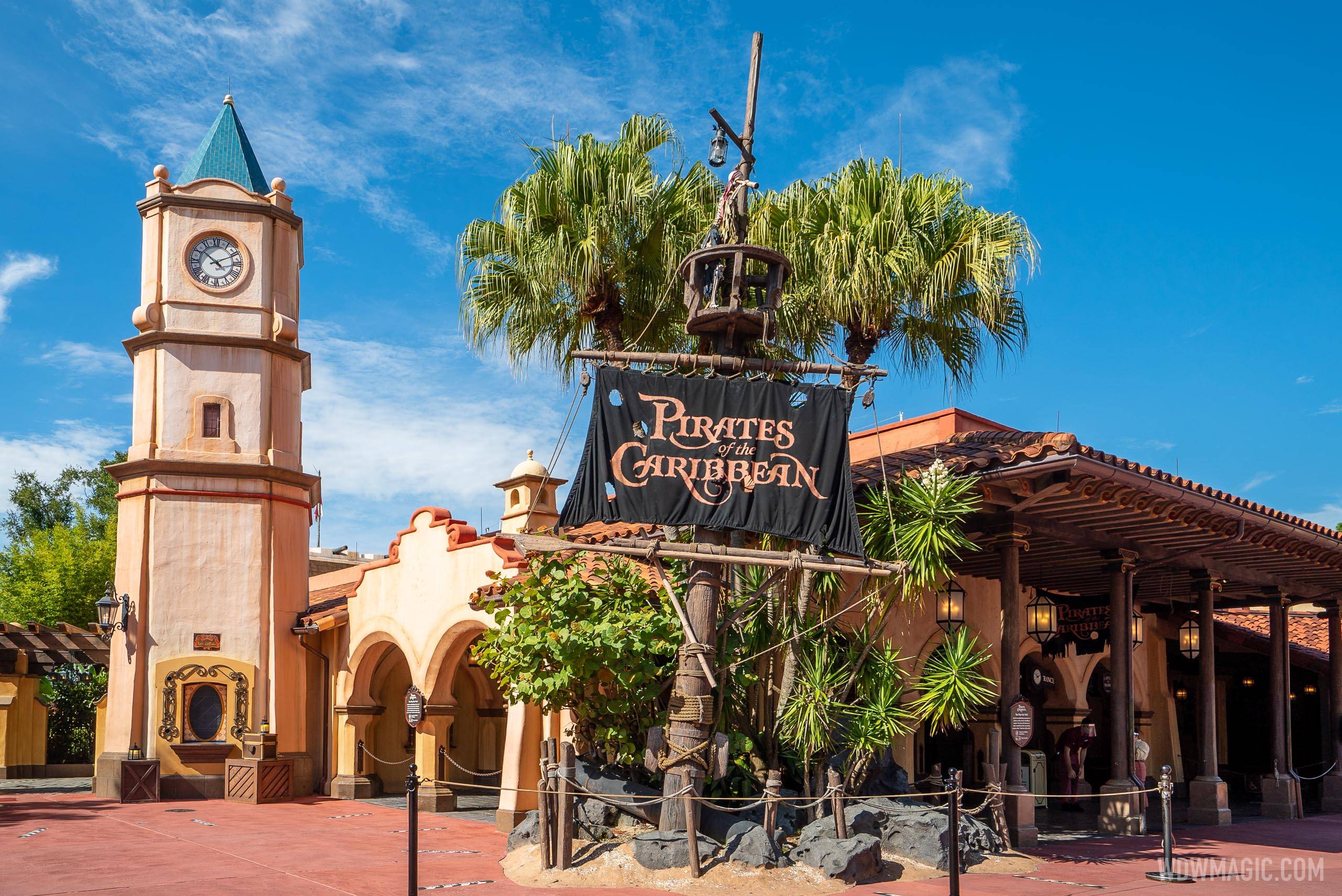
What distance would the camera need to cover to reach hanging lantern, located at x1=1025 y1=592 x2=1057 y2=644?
15.6 metres

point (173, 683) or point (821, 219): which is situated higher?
point (821, 219)

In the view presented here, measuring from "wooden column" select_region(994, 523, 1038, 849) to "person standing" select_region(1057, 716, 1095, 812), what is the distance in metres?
5.23

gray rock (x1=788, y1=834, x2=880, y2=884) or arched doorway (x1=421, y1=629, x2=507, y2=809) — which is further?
arched doorway (x1=421, y1=629, x2=507, y2=809)

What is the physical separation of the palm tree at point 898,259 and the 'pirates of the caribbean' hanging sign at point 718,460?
7.13ft

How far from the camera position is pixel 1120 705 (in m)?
14.9

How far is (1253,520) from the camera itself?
567 inches

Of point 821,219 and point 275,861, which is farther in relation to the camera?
point 821,219

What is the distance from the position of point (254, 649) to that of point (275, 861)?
8946 millimetres

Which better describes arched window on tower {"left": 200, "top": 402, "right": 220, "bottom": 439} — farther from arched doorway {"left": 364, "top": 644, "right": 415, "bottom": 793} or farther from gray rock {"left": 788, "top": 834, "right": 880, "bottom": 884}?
gray rock {"left": 788, "top": 834, "right": 880, "bottom": 884}

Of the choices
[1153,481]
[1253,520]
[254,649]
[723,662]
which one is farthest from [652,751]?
Answer: [254,649]

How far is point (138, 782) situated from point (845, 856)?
13.6 m

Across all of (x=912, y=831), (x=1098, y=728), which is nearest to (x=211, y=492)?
(x=912, y=831)

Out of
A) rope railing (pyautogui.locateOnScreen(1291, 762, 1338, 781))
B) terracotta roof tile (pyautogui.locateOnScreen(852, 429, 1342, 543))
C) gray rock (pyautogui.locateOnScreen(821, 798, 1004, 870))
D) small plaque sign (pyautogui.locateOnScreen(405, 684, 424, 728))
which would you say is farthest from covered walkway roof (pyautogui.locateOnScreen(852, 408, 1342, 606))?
small plaque sign (pyautogui.locateOnScreen(405, 684, 424, 728))

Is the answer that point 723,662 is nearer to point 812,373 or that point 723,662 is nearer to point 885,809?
point 885,809
